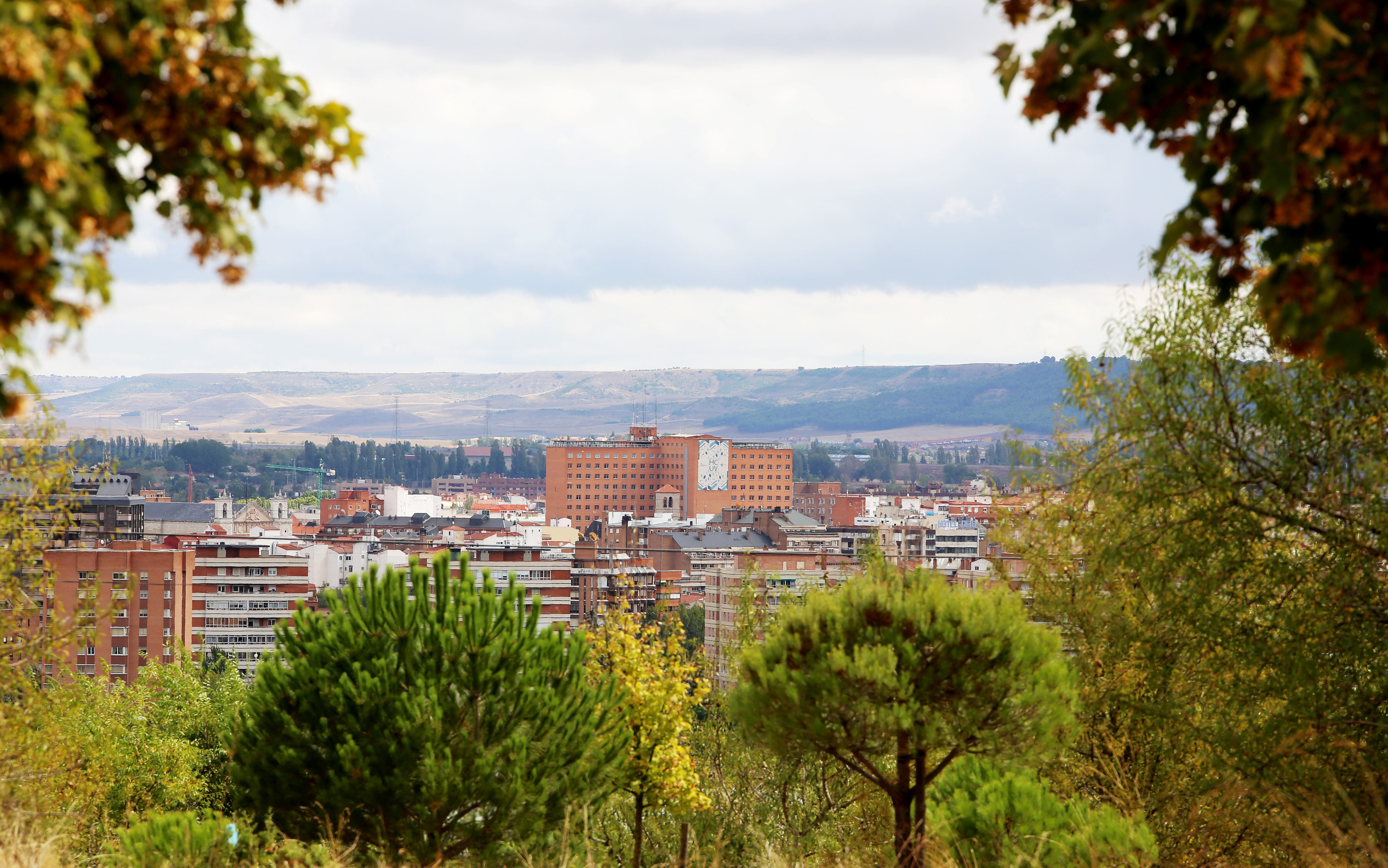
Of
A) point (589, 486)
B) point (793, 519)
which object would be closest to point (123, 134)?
point (793, 519)

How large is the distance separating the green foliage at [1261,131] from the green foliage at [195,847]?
597cm

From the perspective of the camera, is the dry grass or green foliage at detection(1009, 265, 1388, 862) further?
green foliage at detection(1009, 265, 1388, 862)

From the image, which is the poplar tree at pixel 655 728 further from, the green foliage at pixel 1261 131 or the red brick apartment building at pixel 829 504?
the red brick apartment building at pixel 829 504

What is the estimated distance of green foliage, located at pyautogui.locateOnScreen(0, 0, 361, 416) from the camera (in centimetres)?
253

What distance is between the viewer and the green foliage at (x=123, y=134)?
2.53 metres

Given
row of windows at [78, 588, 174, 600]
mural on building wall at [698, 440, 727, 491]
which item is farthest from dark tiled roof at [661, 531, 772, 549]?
row of windows at [78, 588, 174, 600]

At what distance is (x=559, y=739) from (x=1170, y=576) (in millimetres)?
6126

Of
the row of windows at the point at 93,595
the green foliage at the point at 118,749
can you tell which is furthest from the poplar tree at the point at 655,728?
the green foliage at the point at 118,749

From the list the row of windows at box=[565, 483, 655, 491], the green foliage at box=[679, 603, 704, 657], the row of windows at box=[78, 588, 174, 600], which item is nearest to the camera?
the row of windows at box=[78, 588, 174, 600]

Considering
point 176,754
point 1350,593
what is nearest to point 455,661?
point 1350,593

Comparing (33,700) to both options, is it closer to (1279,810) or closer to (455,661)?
(455,661)

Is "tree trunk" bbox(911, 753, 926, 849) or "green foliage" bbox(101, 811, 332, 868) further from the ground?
"green foliage" bbox(101, 811, 332, 868)

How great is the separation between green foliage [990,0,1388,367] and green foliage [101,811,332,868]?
5.97m

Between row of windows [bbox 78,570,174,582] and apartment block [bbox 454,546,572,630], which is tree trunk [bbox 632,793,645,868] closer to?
row of windows [bbox 78,570,174,582]
